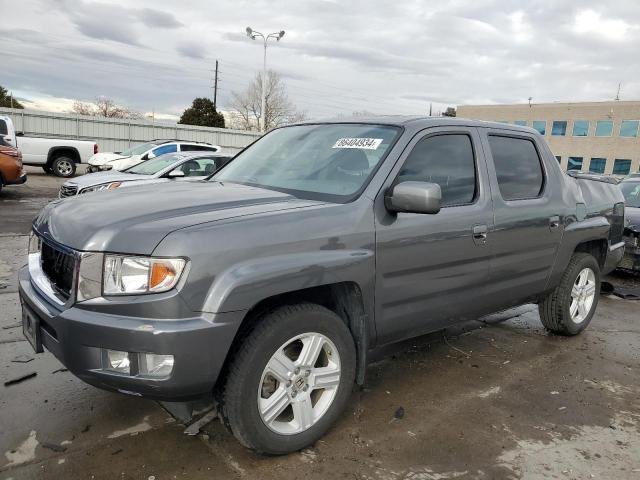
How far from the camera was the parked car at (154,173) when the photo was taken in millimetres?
9398

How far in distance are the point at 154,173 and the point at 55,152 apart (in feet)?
34.5

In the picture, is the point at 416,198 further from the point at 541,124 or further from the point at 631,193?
the point at 541,124

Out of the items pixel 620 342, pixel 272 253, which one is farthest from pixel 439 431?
pixel 620 342

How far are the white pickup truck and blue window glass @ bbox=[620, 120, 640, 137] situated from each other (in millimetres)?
49191

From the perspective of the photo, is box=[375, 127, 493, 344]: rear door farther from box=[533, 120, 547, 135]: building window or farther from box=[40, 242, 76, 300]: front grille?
box=[533, 120, 547, 135]: building window

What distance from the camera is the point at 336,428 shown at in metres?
3.16

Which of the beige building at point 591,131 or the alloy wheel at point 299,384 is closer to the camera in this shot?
the alloy wheel at point 299,384

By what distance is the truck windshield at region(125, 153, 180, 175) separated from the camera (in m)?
10.4

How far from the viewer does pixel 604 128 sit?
52125 mm

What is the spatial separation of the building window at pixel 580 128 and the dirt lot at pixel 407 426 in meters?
55.7

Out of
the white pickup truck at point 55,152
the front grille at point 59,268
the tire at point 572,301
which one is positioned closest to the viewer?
the front grille at point 59,268

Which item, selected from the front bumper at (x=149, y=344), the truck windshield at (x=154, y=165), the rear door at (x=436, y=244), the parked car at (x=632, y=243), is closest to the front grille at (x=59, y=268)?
the front bumper at (x=149, y=344)

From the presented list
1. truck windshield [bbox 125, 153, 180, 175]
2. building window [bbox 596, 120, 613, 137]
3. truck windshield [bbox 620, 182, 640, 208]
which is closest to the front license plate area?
truck windshield [bbox 125, 153, 180, 175]

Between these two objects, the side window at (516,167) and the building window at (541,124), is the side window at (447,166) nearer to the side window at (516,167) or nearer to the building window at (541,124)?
the side window at (516,167)
